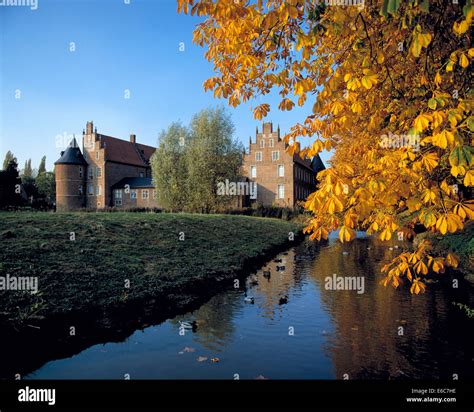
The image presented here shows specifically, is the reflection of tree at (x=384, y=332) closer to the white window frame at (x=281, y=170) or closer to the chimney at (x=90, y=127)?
the white window frame at (x=281, y=170)

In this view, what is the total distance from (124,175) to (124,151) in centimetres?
473

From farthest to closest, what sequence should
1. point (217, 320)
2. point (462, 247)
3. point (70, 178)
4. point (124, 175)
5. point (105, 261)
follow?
point (124, 175), point (70, 178), point (462, 247), point (105, 261), point (217, 320)

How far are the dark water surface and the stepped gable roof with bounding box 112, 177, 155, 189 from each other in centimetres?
4880

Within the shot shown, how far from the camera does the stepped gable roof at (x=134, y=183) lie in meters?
57.4

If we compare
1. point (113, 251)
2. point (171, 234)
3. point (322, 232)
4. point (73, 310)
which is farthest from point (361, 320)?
point (171, 234)

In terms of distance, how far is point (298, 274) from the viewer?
14.2m

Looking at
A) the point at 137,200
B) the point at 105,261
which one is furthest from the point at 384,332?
the point at 137,200

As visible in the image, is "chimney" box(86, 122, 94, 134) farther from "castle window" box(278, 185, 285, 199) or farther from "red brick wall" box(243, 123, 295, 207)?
"castle window" box(278, 185, 285, 199)

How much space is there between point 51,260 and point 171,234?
24.7ft

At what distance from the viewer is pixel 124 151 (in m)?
62.1

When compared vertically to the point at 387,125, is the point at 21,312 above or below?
below

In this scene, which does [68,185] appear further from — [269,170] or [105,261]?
[105,261]

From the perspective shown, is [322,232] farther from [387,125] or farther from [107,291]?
[107,291]

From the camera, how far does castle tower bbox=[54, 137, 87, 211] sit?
54347 mm
